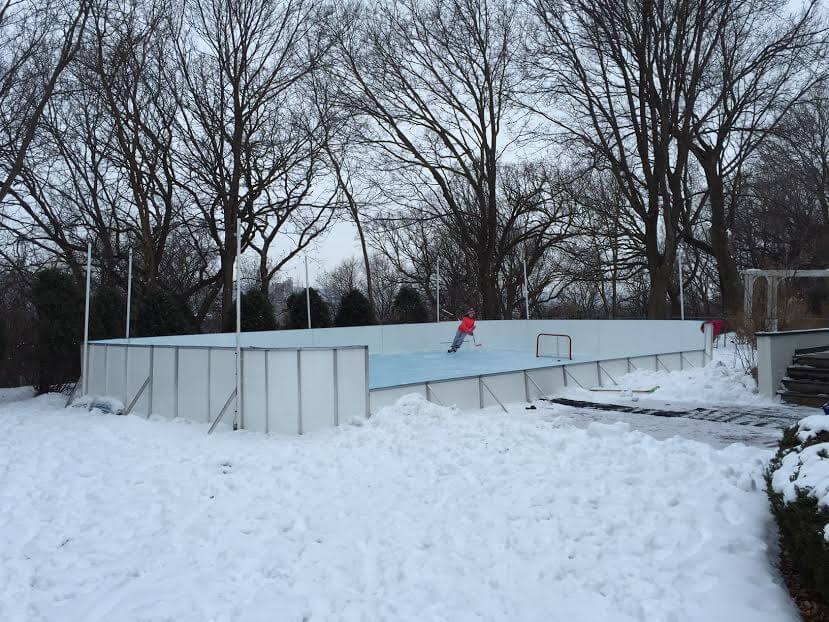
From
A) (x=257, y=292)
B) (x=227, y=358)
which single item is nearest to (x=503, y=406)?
(x=227, y=358)

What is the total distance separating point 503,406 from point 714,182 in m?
19.7

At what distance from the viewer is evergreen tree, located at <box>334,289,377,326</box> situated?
83.0 ft

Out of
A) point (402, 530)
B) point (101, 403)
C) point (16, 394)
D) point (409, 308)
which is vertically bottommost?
point (402, 530)

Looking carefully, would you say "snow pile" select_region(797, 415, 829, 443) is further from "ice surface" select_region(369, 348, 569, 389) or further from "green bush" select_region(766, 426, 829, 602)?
"ice surface" select_region(369, 348, 569, 389)

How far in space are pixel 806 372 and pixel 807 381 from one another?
7.3 inches

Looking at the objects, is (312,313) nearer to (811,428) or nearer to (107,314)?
(107,314)

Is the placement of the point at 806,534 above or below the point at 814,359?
below

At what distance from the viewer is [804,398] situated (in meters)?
9.41

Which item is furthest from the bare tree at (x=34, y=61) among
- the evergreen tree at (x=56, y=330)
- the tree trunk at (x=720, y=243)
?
the tree trunk at (x=720, y=243)

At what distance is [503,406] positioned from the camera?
1047cm

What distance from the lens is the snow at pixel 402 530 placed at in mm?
4125

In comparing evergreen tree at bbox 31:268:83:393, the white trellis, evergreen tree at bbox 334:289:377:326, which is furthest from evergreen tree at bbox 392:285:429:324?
evergreen tree at bbox 31:268:83:393

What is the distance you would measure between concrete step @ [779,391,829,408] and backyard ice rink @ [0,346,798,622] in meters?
2.28

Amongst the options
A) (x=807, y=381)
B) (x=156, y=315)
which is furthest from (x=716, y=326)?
(x=156, y=315)
